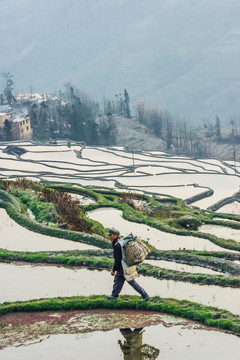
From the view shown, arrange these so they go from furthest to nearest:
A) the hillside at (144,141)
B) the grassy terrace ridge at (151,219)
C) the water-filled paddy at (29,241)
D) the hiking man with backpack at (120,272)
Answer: the hillside at (144,141) → the grassy terrace ridge at (151,219) → the water-filled paddy at (29,241) → the hiking man with backpack at (120,272)

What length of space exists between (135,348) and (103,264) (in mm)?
4615

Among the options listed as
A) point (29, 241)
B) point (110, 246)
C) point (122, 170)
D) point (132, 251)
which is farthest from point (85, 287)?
point (122, 170)

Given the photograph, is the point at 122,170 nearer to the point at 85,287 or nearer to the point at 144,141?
the point at 85,287

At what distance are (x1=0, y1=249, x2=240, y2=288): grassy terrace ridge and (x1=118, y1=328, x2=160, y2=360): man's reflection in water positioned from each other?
3.15 metres

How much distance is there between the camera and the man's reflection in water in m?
7.73

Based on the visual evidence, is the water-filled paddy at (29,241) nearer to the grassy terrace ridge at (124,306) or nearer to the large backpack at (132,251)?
the grassy terrace ridge at (124,306)

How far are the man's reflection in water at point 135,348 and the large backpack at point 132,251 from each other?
3.93 ft

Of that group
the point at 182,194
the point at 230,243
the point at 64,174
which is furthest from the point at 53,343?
the point at 64,174

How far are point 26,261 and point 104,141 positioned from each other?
286 ft

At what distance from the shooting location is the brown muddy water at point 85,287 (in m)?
10.5

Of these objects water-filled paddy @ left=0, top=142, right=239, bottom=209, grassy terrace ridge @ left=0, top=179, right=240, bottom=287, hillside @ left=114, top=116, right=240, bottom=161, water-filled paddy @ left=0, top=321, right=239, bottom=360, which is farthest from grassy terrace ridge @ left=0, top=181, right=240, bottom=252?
hillside @ left=114, top=116, right=240, bottom=161

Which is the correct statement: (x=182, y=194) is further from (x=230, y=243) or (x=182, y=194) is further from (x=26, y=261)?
(x=26, y=261)

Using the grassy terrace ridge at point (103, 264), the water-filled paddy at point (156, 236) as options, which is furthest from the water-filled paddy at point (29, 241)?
the water-filled paddy at point (156, 236)

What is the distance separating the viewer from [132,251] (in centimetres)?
923
